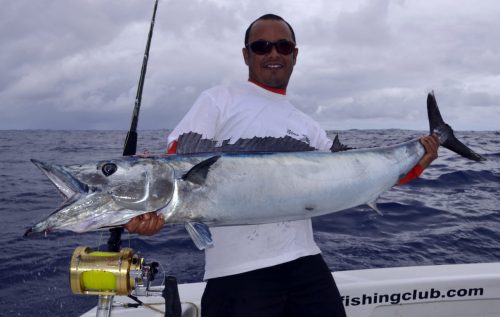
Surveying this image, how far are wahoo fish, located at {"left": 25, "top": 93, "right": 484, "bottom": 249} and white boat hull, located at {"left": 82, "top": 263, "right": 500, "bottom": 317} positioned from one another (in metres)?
1.56

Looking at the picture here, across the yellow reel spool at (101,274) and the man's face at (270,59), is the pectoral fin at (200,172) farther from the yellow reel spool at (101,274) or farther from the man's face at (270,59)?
the man's face at (270,59)

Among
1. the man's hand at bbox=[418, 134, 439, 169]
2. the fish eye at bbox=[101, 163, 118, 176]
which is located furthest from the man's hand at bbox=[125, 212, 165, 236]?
the man's hand at bbox=[418, 134, 439, 169]


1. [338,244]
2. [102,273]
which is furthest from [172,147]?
[338,244]

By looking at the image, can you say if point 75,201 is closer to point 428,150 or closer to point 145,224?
point 145,224

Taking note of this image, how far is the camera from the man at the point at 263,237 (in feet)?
9.89

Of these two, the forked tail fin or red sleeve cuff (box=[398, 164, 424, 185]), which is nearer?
red sleeve cuff (box=[398, 164, 424, 185])

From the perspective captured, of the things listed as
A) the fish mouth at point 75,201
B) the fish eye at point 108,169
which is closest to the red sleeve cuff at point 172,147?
the fish eye at point 108,169

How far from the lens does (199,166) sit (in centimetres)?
253

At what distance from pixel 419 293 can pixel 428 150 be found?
5.14 ft

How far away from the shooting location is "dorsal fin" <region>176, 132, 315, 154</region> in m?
2.76

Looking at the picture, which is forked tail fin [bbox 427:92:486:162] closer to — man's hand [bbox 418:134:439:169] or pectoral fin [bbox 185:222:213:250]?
man's hand [bbox 418:134:439:169]

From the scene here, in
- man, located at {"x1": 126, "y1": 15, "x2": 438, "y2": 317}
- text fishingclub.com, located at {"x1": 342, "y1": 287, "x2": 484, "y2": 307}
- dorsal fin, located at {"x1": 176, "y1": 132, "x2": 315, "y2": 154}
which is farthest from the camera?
text fishingclub.com, located at {"x1": 342, "y1": 287, "x2": 484, "y2": 307}

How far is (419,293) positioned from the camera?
4.27 m

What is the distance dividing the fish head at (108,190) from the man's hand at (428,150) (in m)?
2.30
